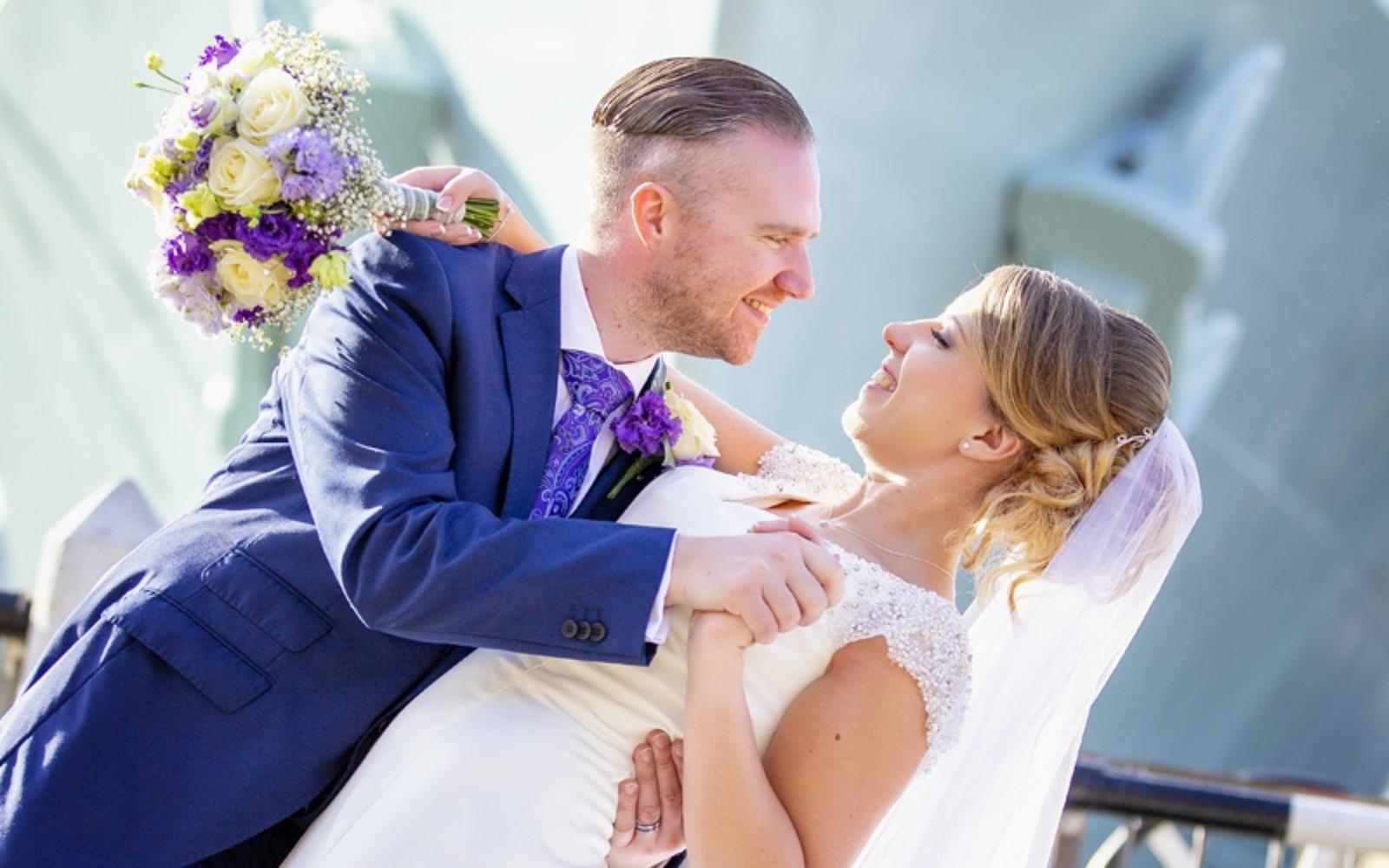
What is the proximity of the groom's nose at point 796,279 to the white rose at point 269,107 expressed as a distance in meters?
0.80

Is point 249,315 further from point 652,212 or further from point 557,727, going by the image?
point 557,727

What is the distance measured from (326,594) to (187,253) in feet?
1.74

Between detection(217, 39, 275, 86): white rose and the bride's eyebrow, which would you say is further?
the bride's eyebrow

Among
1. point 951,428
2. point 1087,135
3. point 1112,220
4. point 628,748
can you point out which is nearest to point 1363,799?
point 951,428

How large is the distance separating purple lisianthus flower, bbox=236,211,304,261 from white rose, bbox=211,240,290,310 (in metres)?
0.02

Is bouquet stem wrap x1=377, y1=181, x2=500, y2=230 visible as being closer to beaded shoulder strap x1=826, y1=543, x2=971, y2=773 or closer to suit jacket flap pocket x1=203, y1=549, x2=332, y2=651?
suit jacket flap pocket x1=203, y1=549, x2=332, y2=651

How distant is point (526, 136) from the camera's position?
6812 millimetres

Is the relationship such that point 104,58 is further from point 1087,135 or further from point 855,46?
point 1087,135

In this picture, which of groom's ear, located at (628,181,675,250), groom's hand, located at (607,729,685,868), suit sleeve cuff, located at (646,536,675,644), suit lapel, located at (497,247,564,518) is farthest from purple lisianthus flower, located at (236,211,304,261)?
groom's hand, located at (607,729,685,868)

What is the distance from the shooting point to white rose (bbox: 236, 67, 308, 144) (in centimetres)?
201

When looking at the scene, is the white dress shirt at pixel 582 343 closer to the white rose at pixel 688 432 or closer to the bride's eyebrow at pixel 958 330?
the white rose at pixel 688 432

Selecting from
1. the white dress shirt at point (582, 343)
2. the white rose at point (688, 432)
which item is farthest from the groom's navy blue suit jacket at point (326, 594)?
the white rose at point (688, 432)

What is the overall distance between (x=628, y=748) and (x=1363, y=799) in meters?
2.66

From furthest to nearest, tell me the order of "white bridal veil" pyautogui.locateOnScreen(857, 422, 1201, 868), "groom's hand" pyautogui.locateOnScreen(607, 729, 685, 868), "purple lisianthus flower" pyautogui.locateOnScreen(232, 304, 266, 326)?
"white bridal veil" pyautogui.locateOnScreen(857, 422, 1201, 868), "groom's hand" pyautogui.locateOnScreen(607, 729, 685, 868), "purple lisianthus flower" pyautogui.locateOnScreen(232, 304, 266, 326)
